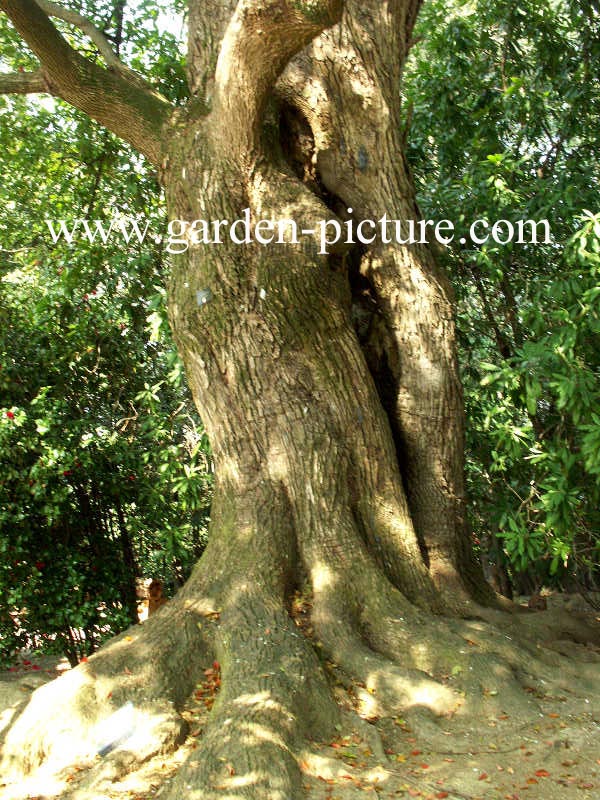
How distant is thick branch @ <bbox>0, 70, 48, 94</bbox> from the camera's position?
5.66 m

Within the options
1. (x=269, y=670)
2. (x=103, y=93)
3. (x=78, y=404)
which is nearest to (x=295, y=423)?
(x=269, y=670)

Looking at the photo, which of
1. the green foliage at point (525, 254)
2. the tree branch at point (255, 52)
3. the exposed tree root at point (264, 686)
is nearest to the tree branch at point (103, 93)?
the tree branch at point (255, 52)

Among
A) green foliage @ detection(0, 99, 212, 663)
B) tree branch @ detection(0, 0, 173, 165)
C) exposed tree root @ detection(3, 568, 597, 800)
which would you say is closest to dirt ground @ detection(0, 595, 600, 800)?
exposed tree root @ detection(3, 568, 597, 800)

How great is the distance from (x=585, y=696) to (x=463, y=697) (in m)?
0.79

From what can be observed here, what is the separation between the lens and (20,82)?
5660 millimetres

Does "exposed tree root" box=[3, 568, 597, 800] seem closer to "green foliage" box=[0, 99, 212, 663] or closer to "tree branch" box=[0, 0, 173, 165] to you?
"green foliage" box=[0, 99, 212, 663]

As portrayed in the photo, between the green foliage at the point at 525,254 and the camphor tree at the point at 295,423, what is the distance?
0.63 metres

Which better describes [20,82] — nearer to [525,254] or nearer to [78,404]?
[78,404]

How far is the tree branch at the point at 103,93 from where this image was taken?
17.7 feet

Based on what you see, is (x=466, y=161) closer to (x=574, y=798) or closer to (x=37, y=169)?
(x=37, y=169)

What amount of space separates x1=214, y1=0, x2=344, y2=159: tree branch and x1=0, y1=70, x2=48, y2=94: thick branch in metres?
1.54

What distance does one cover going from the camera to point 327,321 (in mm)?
5012

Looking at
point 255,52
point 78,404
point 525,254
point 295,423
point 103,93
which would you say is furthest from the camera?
point 78,404

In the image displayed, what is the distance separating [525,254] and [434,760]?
4.61m
